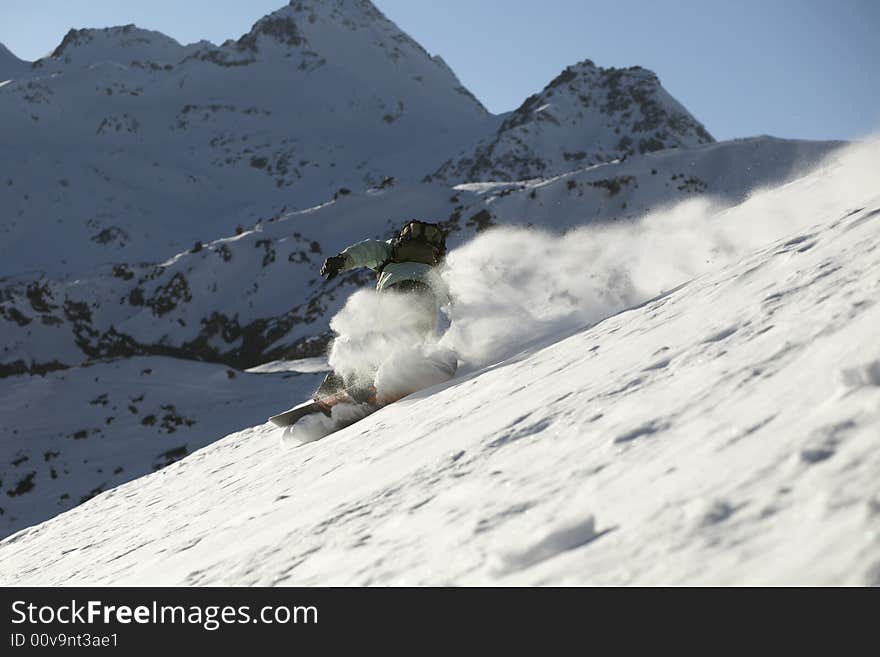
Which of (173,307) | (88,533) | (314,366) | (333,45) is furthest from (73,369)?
(333,45)

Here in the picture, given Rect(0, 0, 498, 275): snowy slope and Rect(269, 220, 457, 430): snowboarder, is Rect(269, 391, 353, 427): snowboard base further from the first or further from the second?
Rect(0, 0, 498, 275): snowy slope

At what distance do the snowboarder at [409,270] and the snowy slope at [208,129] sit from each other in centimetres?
4972

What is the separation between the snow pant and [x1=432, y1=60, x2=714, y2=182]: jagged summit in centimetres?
5561

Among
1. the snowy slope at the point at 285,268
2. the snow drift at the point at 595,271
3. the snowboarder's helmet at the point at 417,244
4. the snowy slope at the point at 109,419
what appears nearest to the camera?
the snowboarder's helmet at the point at 417,244

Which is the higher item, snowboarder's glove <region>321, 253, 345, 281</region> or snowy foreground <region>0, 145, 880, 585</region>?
snowboarder's glove <region>321, 253, 345, 281</region>

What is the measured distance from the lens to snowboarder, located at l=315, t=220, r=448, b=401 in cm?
669

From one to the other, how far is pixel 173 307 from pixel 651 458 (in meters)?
31.0

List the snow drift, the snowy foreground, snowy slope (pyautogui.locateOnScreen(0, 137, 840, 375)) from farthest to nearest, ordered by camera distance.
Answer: snowy slope (pyautogui.locateOnScreen(0, 137, 840, 375)) → the snow drift → the snowy foreground

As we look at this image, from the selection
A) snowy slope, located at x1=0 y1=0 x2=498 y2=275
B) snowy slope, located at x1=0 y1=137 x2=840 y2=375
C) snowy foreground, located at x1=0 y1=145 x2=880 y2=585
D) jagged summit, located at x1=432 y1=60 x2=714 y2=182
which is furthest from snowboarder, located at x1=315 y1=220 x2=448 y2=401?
jagged summit, located at x1=432 y1=60 x2=714 y2=182

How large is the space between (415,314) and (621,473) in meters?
4.44

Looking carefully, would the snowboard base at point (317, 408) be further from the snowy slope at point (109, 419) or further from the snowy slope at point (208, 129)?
the snowy slope at point (208, 129)

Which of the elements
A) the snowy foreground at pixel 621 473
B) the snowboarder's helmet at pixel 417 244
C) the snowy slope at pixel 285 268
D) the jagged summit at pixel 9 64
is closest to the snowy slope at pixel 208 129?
the jagged summit at pixel 9 64

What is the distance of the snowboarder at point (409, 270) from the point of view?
6.69m
